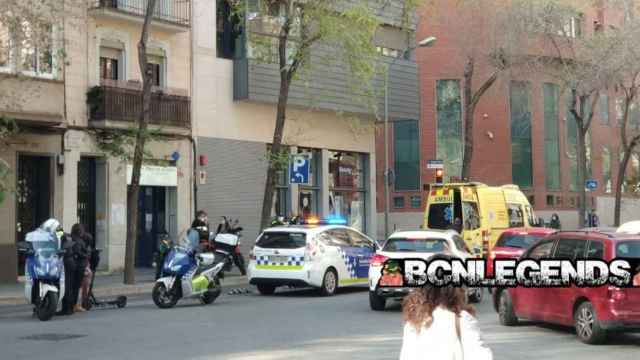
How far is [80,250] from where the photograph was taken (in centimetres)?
1609

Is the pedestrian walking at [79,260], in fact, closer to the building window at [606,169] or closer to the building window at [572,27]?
the building window at [572,27]

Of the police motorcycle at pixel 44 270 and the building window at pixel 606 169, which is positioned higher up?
the building window at pixel 606 169

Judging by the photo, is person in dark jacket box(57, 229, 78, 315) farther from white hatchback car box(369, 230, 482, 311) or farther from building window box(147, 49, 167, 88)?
building window box(147, 49, 167, 88)

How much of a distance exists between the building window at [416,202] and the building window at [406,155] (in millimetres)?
604

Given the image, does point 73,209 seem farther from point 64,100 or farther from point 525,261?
point 525,261

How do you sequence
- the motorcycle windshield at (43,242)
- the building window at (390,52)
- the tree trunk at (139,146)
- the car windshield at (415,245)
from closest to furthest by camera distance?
the motorcycle windshield at (43,242) → the car windshield at (415,245) → the tree trunk at (139,146) → the building window at (390,52)

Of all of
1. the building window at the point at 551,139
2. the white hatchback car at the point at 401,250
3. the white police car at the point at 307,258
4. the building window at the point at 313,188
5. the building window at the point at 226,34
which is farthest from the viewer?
the building window at the point at 551,139

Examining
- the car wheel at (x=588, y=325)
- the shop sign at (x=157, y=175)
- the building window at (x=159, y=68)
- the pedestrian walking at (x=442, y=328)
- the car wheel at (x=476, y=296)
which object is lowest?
the car wheel at (x=476, y=296)

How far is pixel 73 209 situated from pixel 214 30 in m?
8.21

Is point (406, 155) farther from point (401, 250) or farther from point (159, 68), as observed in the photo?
point (401, 250)

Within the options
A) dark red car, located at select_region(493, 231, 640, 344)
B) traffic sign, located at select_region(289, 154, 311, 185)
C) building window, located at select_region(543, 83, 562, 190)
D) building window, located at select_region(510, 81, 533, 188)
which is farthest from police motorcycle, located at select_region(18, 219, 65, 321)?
building window, located at select_region(543, 83, 562, 190)

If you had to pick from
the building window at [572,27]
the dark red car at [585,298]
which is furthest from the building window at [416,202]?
the dark red car at [585,298]

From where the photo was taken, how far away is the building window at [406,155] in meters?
51.8

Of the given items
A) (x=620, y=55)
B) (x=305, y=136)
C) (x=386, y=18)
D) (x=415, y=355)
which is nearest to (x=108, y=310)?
(x=415, y=355)
